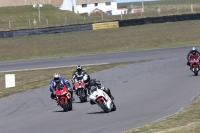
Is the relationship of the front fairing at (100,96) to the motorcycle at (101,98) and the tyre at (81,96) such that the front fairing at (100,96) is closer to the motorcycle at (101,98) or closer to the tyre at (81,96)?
the motorcycle at (101,98)

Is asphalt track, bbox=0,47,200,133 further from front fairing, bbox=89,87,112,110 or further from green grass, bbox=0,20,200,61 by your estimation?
green grass, bbox=0,20,200,61

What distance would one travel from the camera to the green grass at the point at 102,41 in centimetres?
4681

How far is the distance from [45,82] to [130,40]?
2410 centimetres

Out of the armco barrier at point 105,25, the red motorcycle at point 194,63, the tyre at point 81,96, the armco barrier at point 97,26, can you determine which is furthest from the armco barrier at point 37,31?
the tyre at point 81,96

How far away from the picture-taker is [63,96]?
17.1 m

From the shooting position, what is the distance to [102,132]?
12.8 meters

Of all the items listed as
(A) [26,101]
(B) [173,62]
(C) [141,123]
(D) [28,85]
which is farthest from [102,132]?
(B) [173,62]

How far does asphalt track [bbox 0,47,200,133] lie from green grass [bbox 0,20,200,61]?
17109 millimetres

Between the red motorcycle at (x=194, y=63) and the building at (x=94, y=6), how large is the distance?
94767 mm

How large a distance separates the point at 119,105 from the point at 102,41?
33285mm

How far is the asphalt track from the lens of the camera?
14359mm

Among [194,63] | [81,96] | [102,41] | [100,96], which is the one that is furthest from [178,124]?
[102,41]

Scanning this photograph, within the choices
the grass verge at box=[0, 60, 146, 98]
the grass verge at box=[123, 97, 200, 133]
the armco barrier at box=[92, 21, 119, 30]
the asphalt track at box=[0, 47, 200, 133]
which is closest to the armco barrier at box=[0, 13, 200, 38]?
the armco barrier at box=[92, 21, 119, 30]

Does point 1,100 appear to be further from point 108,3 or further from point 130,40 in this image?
point 108,3
